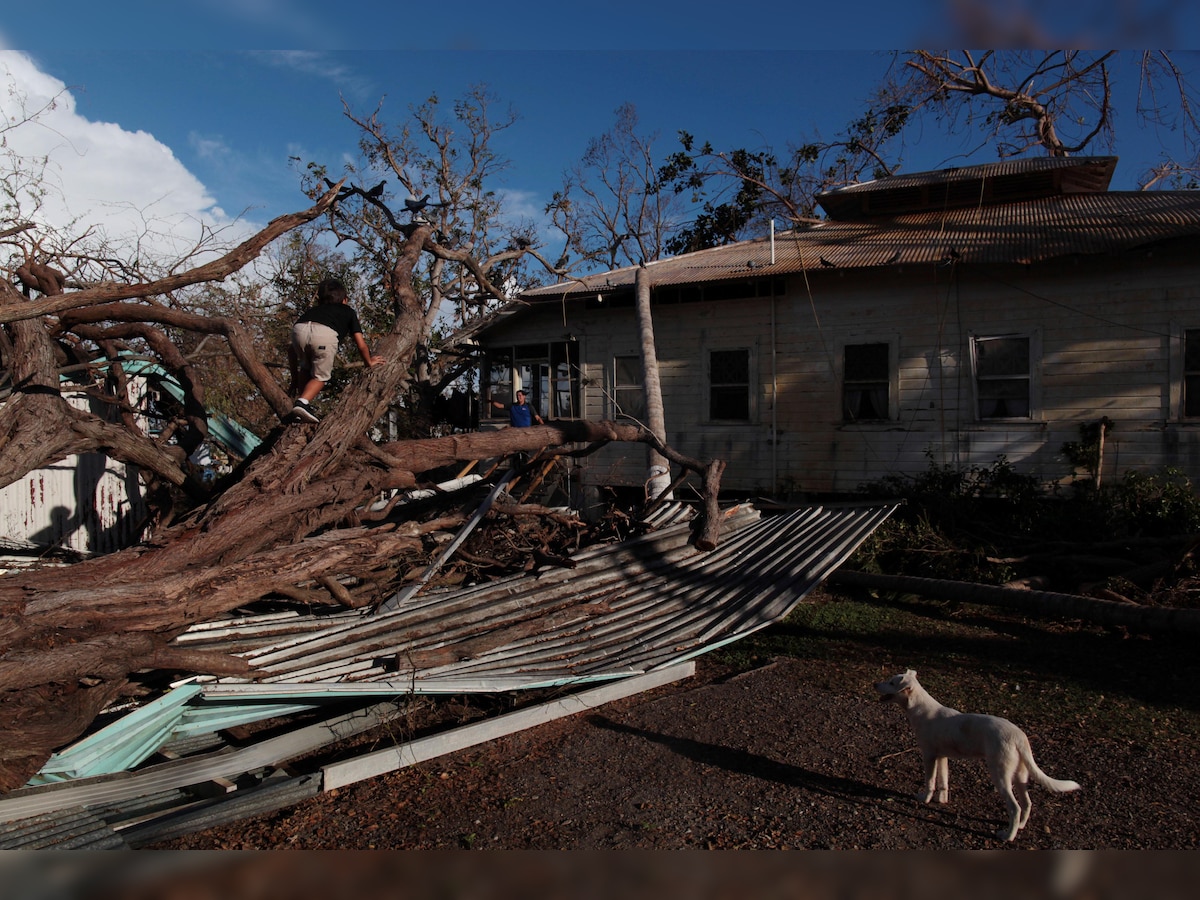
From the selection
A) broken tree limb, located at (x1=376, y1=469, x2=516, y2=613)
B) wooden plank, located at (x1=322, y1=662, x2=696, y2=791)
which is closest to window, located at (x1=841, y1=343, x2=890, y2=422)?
broken tree limb, located at (x1=376, y1=469, x2=516, y2=613)

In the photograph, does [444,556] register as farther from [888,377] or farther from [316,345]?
[888,377]

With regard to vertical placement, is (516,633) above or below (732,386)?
below

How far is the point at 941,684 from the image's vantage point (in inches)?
244

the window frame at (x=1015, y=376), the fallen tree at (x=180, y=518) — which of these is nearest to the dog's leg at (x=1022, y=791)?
the fallen tree at (x=180, y=518)

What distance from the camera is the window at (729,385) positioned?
13453 millimetres

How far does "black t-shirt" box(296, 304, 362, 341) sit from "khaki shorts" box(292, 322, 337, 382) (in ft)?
0.12

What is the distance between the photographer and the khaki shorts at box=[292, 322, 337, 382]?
235 inches

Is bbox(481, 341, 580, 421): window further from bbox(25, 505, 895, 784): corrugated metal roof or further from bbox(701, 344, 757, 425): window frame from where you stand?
bbox(25, 505, 895, 784): corrugated metal roof

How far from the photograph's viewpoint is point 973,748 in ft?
12.7

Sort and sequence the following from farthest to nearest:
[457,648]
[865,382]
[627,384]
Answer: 1. [627,384]
2. [865,382]
3. [457,648]

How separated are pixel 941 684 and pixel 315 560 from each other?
14.6 feet

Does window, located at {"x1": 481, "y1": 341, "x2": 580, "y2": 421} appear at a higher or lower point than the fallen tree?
higher

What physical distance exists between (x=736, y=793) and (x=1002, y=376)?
30.4ft

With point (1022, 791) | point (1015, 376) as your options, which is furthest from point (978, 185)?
point (1022, 791)
